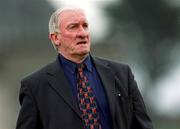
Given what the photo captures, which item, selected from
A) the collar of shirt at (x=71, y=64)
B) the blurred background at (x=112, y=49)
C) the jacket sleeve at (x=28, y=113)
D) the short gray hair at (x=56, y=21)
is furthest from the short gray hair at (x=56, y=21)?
the blurred background at (x=112, y=49)

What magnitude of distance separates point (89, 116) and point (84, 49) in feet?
1.43

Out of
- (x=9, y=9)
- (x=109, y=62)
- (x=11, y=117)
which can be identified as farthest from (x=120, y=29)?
(x=109, y=62)

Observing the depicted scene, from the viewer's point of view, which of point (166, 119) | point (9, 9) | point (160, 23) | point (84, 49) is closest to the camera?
point (84, 49)

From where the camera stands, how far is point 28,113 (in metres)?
5.61

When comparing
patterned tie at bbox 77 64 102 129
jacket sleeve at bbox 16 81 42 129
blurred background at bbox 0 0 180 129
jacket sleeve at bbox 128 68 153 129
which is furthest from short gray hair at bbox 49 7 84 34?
blurred background at bbox 0 0 180 129

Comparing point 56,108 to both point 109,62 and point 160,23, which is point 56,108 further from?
point 160,23

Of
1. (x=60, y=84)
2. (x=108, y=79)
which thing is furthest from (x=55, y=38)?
(x=108, y=79)

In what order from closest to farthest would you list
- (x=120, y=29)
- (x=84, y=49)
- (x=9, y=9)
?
(x=84, y=49), (x=9, y=9), (x=120, y=29)

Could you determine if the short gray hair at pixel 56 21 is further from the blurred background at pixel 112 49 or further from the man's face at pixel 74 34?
the blurred background at pixel 112 49

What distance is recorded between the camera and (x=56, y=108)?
558 cm

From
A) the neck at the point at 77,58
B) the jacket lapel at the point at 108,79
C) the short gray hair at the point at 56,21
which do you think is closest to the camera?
the jacket lapel at the point at 108,79

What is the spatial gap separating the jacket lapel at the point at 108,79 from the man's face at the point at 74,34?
0.19 meters

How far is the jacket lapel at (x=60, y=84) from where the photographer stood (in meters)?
5.57

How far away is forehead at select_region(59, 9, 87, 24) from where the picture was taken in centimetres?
563
